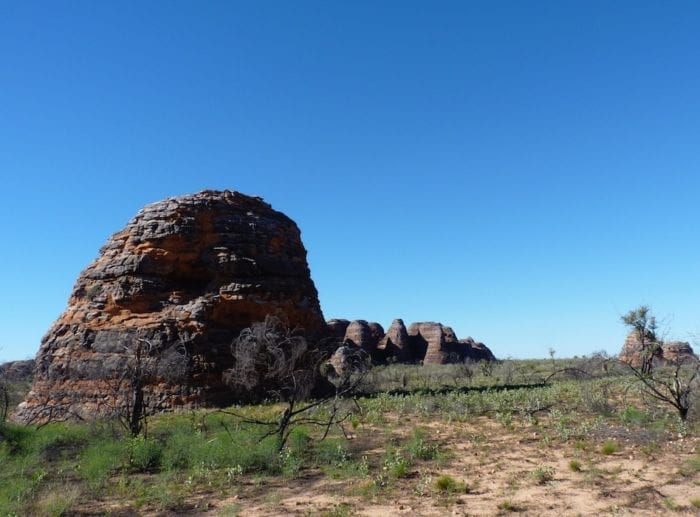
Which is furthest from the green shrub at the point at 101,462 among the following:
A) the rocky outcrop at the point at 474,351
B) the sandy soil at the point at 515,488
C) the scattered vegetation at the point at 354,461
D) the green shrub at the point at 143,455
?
the rocky outcrop at the point at 474,351

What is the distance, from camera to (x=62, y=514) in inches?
258

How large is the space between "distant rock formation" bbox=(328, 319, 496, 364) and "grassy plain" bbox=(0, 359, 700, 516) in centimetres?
4168

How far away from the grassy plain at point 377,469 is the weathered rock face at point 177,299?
6.26 metres

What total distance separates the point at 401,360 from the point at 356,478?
4856 centimetres

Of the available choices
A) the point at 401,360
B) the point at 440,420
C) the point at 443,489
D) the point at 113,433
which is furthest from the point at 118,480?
the point at 401,360

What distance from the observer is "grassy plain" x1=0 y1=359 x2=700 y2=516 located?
→ 6.71 meters

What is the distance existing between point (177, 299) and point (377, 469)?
598 inches

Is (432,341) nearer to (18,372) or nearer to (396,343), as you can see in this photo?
(396,343)

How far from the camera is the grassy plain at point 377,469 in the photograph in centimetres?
671

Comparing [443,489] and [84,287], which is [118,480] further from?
[84,287]

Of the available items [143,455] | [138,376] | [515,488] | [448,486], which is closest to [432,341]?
[138,376]

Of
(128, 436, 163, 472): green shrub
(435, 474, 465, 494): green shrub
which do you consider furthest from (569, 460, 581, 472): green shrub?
(128, 436, 163, 472): green shrub

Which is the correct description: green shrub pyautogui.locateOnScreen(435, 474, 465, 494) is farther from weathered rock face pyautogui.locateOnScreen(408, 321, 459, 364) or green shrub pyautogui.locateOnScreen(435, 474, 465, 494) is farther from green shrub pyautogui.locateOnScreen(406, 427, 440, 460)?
weathered rock face pyautogui.locateOnScreen(408, 321, 459, 364)

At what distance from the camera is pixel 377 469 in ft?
28.8
